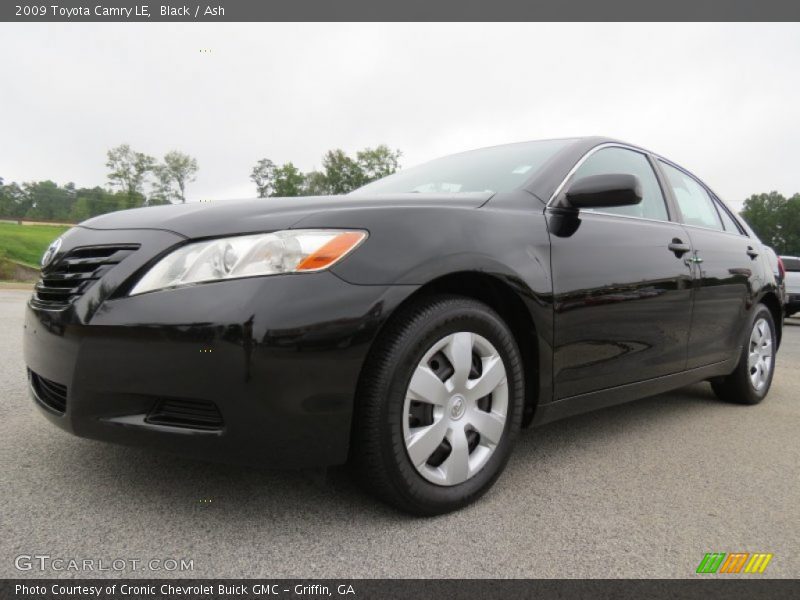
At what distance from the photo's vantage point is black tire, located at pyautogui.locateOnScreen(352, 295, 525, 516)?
173 cm

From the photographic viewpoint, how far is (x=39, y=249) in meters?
38.6

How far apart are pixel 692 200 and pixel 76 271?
10.8 feet

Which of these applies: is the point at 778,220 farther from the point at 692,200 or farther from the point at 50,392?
the point at 50,392

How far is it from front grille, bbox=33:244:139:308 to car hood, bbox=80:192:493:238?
0.11 metres

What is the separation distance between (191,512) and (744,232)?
156 inches

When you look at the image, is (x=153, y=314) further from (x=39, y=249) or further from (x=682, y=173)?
(x=39, y=249)

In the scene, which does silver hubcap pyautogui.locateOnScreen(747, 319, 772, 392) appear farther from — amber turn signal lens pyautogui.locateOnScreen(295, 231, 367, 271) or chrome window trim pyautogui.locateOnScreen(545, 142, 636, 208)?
amber turn signal lens pyautogui.locateOnScreen(295, 231, 367, 271)

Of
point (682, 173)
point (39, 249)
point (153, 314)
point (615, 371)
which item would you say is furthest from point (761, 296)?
point (39, 249)

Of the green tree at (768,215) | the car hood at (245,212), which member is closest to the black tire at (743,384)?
the car hood at (245,212)

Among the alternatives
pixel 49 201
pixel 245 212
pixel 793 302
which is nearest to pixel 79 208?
pixel 49 201

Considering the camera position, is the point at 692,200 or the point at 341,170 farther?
the point at 341,170

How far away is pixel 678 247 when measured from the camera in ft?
9.86

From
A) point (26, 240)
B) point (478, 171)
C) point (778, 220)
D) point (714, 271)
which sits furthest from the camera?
point (778, 220)
